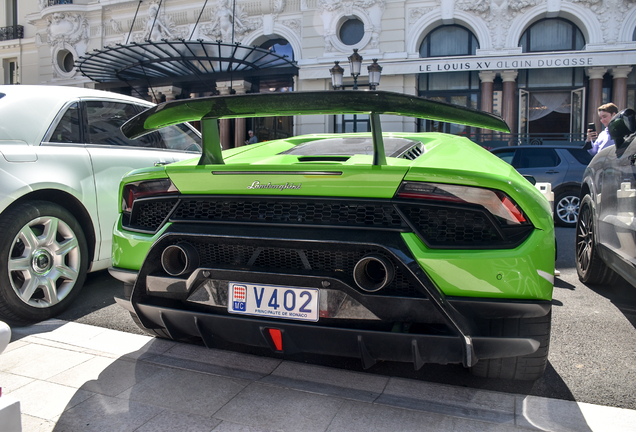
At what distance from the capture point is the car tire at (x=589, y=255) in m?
4.16

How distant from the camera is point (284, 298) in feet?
6.68

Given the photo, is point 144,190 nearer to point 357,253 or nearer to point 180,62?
point 357,253

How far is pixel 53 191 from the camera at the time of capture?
11.6 feet

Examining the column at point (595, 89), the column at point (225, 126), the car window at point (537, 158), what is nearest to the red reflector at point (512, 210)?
the car window at point (537, 158)

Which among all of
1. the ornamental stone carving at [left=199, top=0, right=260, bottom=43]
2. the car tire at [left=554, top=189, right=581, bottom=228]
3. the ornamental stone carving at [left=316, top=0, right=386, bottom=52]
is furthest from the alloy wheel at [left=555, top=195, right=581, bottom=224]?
the ornamental stone carving at [left=199, top=0, right=260, bottom=43]

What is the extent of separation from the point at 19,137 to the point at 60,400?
192 centimetres

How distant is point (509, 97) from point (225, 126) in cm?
1098

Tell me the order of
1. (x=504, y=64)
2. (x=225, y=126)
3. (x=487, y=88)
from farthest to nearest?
1. (x=225, y=126)
2. (x=487, y=88)
3. (x=504, y=64)

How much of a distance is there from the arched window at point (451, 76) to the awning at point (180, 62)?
16.7ft

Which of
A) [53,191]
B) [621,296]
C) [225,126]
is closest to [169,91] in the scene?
[225,126]

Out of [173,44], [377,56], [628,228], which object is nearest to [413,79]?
[377,56]

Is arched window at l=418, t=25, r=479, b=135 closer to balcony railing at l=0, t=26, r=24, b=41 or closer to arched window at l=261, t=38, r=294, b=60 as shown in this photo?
arched window at l=261, t=38, r=294, b=60

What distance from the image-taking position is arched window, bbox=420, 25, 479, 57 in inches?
750

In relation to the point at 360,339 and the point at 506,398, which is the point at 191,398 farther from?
the point at 506,398
